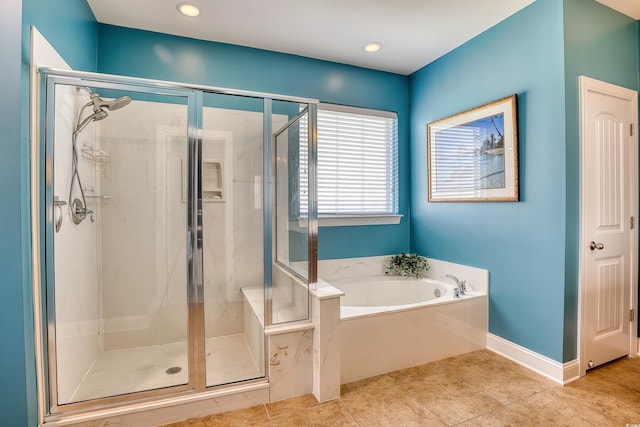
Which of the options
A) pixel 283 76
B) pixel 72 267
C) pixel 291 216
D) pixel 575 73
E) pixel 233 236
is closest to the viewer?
pixel 72 267

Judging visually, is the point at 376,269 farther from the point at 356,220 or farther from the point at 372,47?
the point at 372,47

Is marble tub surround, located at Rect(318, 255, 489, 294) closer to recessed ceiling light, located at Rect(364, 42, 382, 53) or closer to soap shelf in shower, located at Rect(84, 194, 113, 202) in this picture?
soap shelf in shower, located at Rect(84, 194, 113, 202)

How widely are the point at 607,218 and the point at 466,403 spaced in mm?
1659

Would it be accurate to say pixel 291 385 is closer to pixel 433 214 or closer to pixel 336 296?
pixel 336 296

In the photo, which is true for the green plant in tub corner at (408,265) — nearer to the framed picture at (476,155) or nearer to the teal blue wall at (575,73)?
the framed picture at (476,155)

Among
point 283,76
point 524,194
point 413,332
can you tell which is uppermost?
point 283,76

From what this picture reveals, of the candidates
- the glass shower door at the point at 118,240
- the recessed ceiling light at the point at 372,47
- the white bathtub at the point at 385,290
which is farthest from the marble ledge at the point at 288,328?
the recessed ceiling light at the point at 372,47

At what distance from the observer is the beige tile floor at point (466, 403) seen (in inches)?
69.6

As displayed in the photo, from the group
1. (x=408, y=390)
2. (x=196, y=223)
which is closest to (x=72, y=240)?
(x=196, y=223)

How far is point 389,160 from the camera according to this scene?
3.41 metres

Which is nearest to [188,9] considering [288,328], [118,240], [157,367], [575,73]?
[118,240]

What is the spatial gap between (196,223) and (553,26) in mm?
2694

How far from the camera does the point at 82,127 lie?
79.9 inches

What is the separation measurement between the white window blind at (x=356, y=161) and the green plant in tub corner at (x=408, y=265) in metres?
0.50
